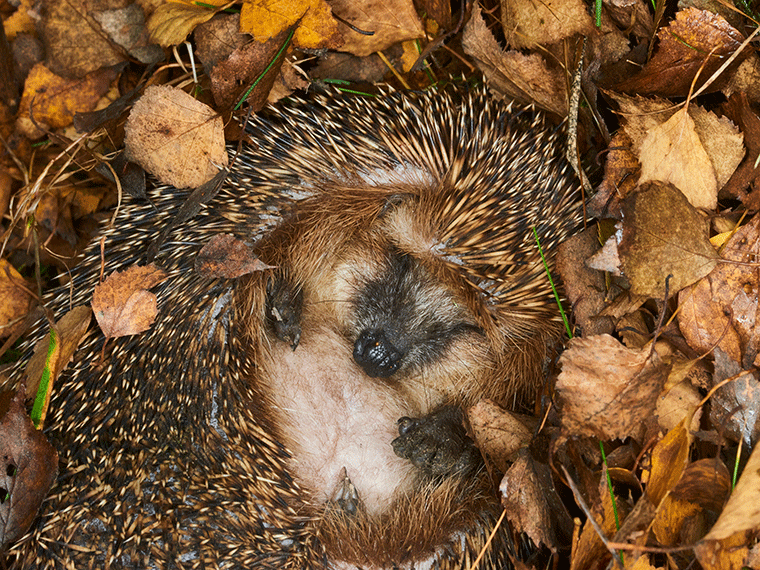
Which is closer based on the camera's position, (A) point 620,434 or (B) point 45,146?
(A) point 620,434

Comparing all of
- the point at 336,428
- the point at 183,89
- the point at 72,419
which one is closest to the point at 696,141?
the point at 336,428

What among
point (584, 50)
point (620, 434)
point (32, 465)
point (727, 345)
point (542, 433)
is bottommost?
point (32, 465)

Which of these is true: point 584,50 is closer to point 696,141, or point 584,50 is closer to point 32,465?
point 696,141

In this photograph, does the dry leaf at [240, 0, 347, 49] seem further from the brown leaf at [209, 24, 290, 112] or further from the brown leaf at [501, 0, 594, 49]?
the brown leaf at [501, 0, 594, 49]

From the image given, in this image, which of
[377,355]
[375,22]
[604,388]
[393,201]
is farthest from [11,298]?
[604,388]

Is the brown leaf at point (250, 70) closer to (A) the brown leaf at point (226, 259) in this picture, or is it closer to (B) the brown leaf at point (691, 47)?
(A) the brown leaf at point (226, 259)

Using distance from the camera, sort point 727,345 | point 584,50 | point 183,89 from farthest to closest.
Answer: point 183,89 < point 584,50 < point 727,345

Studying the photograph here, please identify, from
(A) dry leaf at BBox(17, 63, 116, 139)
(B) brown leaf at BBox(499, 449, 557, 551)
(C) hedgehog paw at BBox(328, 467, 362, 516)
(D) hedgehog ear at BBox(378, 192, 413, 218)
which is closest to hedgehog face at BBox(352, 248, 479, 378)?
(D) hedgehog ear at BBox(378, 192, 413, 218)

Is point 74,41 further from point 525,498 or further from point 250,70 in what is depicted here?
point 525,498
